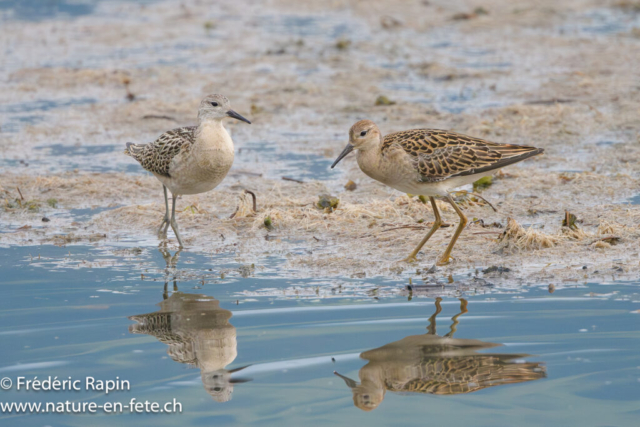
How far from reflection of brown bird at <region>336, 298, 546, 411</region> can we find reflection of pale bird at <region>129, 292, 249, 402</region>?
91 centimetres

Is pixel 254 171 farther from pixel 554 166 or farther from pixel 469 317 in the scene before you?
pixel 469 317

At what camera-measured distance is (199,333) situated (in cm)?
696

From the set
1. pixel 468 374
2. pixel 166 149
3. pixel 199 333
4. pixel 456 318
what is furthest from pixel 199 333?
pixel 166 149

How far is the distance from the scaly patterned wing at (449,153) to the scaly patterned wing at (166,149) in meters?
2.18

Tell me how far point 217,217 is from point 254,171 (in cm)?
206

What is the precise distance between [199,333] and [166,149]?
3.15 metres

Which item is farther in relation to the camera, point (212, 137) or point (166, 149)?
point (166, 149)

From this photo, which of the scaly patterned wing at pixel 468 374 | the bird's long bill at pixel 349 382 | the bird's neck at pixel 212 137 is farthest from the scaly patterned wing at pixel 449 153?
the bird's long bill at pixel 349 382

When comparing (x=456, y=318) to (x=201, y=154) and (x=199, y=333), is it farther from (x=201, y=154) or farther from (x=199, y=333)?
(x=201, y=154)

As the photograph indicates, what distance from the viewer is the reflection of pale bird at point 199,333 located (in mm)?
6258

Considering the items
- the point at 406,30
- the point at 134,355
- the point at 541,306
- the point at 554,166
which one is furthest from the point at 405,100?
the point at 134,355

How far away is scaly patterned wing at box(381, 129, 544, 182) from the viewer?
334 inches

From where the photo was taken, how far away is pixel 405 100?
1596 centimetres

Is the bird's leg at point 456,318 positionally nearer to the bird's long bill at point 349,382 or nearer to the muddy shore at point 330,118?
the muddy shore at point 330,118
